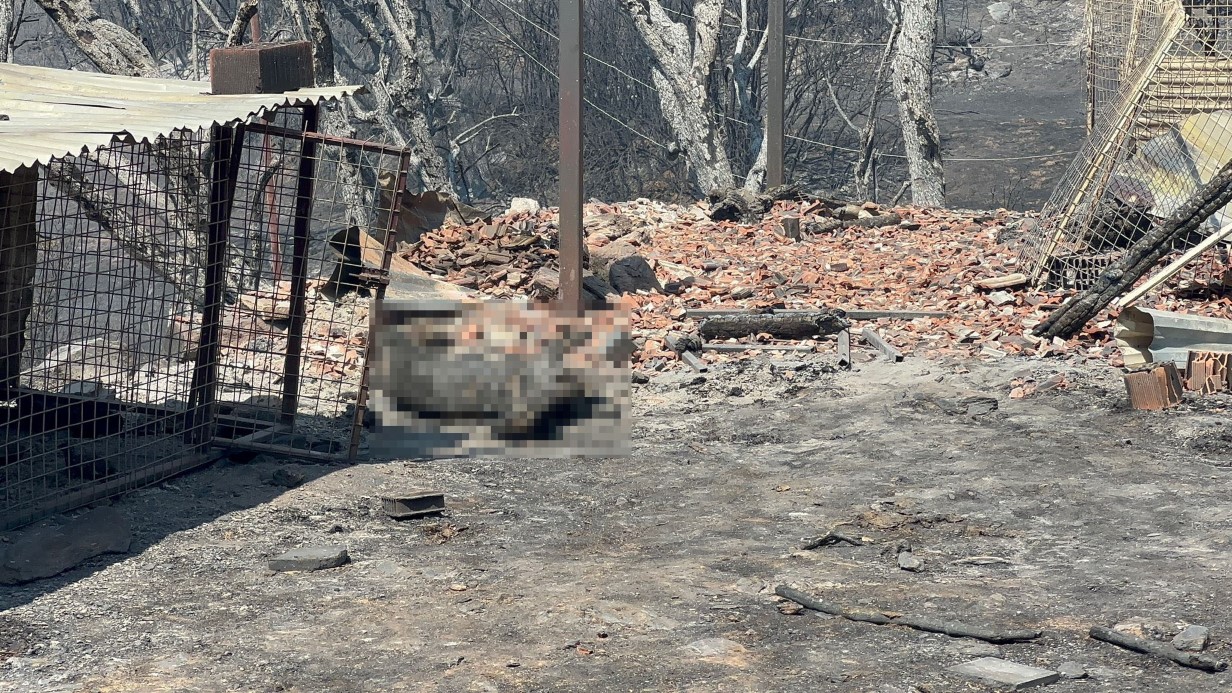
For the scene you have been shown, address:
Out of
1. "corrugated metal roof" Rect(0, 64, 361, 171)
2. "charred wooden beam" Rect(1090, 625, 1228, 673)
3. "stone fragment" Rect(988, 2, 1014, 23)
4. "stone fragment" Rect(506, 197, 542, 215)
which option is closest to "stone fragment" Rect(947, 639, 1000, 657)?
"charred wooden beam" Rect(1090, 625, 1228, 673)

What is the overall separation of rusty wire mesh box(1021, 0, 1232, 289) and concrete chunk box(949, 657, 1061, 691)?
6.83 meters

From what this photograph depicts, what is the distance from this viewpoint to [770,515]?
19.8 feet

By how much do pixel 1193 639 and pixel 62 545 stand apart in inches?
173

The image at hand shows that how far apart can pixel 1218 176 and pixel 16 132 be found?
7.30 meters

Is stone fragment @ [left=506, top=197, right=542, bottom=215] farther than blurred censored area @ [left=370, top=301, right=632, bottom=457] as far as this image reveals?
Yes

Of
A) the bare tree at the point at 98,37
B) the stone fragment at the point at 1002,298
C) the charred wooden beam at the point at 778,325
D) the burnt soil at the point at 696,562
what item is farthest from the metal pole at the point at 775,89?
the burnt soil at the point at 696,562

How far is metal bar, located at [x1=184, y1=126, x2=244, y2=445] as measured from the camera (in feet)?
21.5

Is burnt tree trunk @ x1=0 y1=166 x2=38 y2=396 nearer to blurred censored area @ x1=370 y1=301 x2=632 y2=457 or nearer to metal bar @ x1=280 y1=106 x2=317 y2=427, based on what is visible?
metal bar @ x1=280 y1=106 x2=317 y2=427

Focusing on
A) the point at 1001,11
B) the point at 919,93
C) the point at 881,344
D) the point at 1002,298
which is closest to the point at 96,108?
the point at 881,344

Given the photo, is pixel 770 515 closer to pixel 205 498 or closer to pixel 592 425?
pixel 592 425

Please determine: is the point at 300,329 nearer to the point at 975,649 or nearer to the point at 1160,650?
the point at 975,649

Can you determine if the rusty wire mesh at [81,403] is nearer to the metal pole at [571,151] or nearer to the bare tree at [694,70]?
the metal pole at [571,151]

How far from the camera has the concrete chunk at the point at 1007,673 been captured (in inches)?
156

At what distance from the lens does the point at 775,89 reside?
15.3 metres
